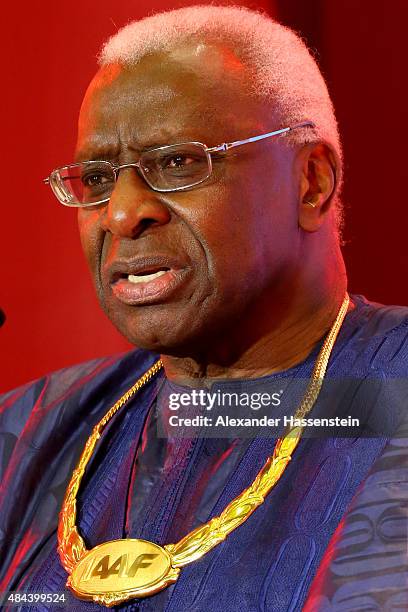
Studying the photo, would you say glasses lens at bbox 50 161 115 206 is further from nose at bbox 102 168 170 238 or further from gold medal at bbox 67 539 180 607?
gold medal at bbox 67 539 180 607

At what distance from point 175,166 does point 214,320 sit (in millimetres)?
247

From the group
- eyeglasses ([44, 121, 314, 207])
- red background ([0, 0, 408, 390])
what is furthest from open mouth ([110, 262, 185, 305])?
red background ([0, 0, 408, 390])

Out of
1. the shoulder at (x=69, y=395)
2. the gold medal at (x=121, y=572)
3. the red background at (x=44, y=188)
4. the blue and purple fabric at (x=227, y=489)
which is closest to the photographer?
the blue and purple fabric at (x=227, y=489)

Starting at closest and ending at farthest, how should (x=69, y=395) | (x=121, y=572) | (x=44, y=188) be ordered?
1. (x=121, y=572)
2. (x=69, y=395)
3. (x=44, y=188)

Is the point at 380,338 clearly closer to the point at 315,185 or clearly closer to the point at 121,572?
the point at 315,185

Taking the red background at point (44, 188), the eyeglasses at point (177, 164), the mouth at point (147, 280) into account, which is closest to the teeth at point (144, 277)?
the mouth at point (147, 280)

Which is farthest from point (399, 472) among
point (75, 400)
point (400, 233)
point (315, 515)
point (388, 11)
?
point (388, 11)

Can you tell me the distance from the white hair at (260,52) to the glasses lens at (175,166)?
0.15 meters

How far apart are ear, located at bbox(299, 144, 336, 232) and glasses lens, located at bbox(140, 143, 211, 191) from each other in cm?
19

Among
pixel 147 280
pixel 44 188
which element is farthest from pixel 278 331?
pixel 44 188

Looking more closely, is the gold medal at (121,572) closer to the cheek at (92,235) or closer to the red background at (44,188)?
the cheek at (92,235)

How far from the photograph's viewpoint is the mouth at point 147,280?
1.62 m

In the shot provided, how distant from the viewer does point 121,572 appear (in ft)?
5.22

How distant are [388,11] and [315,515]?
3.95ft
